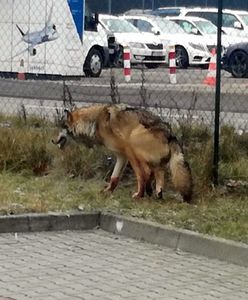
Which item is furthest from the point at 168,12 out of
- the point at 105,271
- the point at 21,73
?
the point at 105,271

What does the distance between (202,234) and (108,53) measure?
813 inches

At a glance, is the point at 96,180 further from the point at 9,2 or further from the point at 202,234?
the point at 9,2

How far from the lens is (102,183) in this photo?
1022cm

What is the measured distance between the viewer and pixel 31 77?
83.8 ft

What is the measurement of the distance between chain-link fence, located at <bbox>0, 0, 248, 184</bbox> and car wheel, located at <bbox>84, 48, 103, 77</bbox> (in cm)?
3

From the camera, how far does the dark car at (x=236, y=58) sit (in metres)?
24.8

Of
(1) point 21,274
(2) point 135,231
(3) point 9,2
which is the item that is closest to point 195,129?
(2) point 135,231

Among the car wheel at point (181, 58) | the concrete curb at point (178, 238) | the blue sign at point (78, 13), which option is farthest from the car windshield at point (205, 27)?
the concrete curb at point (178, 238)

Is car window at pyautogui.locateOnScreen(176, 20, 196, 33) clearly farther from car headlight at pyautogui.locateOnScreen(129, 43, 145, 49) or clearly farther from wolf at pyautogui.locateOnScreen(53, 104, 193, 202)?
wolf at pyautogui.locateOnScreen(53, 104, 193, 202)

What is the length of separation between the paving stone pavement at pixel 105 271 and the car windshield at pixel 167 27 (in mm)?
26204

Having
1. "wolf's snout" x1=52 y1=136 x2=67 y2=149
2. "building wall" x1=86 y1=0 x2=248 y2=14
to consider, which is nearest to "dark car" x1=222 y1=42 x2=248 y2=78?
"building wall" x1=86 y1=0 x2=248 y2=14

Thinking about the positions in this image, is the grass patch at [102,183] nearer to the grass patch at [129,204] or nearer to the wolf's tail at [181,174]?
the grass patch at [129,204]

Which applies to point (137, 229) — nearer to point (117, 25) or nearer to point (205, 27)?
point (117, 25)

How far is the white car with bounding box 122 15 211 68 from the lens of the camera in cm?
3181
